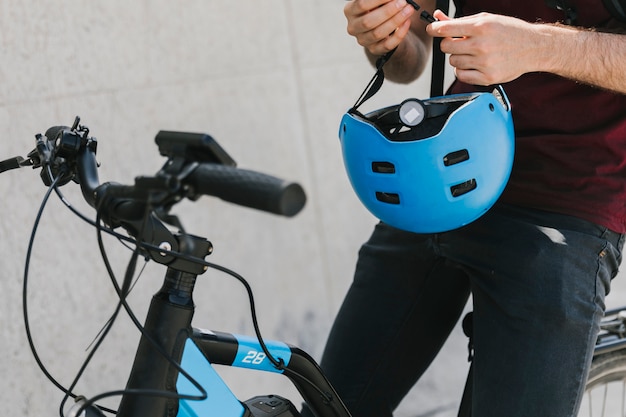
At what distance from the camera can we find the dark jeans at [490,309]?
6.11 feet

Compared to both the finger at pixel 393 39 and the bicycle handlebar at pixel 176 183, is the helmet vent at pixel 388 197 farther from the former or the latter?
the bicycle handlebar at pixel 176 183

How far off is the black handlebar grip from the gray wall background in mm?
1557

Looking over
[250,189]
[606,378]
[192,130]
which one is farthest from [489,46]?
[192,130]

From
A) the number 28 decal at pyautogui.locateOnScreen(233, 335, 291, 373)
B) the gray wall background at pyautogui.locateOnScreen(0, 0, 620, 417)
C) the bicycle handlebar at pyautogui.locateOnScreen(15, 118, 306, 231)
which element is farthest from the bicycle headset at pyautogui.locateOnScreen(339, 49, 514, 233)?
the gray wall background at pyautogui.locateOnScreen(0, 0, 620, 417)

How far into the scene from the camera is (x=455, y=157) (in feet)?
5.79

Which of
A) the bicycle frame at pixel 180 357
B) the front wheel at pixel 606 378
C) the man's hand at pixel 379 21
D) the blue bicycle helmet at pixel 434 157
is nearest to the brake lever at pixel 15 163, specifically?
the bicycle frame at pixel 180 357

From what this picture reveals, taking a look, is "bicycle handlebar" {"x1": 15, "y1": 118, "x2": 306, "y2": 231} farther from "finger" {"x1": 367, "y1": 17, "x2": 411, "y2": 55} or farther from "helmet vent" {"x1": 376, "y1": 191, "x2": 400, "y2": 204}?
"finger" {"x1": 367, "y1": 17, "x2": 411, "y2": 55}

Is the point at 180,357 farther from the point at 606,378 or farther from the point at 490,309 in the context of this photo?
the point at 606,378

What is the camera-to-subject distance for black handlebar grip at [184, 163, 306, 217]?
1216 mm

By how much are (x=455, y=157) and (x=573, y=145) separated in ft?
1.08

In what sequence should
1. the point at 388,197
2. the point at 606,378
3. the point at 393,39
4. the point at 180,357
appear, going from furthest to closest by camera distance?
the point at 606,378, the point at 393,39, the point at 388,197, the point at 180,357

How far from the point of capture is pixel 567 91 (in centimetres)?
196

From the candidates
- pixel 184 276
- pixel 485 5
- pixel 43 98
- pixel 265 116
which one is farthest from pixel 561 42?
pixel 265 116

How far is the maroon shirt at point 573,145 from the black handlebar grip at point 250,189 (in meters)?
0.88
